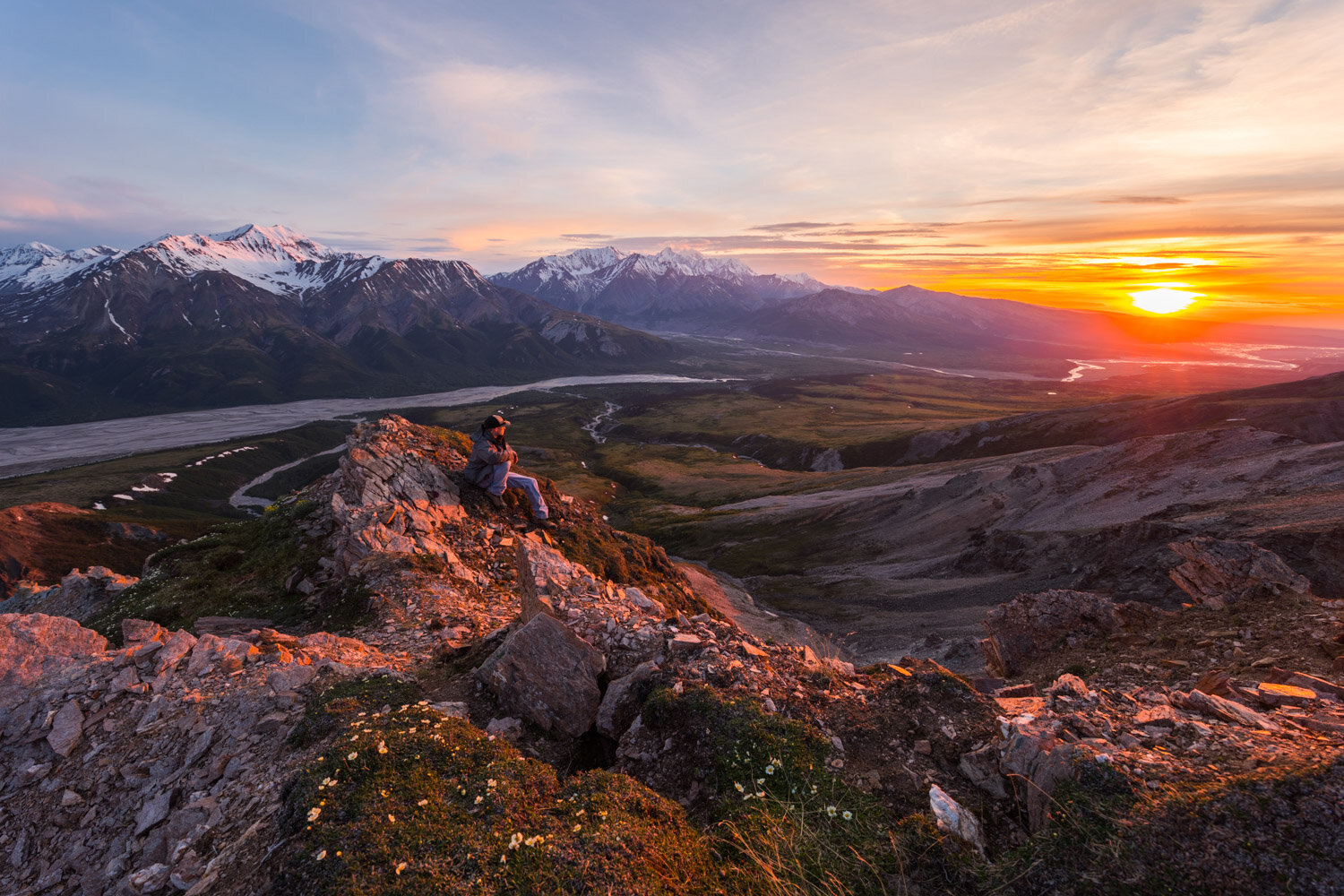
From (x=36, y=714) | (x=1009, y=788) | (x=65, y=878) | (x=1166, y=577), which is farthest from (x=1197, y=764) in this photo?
(x=1166, y=577)

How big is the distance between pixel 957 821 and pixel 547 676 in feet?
28.4

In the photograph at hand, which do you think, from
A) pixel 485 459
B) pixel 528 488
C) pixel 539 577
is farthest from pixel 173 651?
pixel 528 488

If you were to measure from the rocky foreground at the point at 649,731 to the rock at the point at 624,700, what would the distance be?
56 mm

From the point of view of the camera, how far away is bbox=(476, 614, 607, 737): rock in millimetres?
12492

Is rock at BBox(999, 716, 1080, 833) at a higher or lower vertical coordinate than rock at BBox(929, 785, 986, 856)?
higher

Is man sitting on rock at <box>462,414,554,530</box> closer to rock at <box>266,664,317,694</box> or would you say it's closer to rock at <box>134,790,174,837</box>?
rock at <box>266,664,317,694</box>

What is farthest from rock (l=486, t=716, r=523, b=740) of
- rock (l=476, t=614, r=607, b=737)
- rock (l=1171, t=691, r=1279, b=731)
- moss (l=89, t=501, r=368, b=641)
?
rock (l=1171, t=691, r=1279, b=731)

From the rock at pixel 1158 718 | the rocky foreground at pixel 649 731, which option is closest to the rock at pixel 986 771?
the rocky foreground at pixel 649 731

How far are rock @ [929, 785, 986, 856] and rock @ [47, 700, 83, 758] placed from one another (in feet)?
57.6

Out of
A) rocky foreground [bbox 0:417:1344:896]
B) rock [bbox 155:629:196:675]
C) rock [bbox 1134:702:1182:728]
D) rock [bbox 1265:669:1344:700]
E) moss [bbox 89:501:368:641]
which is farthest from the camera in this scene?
moss [bbox 89:501:368:641]

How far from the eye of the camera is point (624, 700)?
12477 millimetres

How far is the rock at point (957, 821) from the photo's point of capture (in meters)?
8.23

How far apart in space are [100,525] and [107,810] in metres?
136

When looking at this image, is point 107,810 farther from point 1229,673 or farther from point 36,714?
point 1229,673
